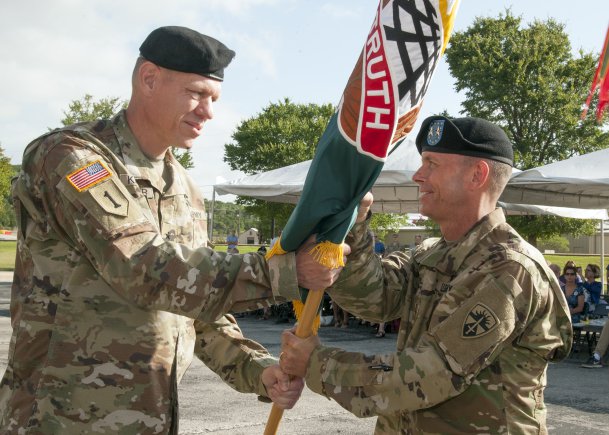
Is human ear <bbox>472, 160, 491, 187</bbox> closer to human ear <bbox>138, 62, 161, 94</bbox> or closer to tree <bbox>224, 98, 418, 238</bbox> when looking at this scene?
human ear <bbox>138, 62, 161, 94</bbox>

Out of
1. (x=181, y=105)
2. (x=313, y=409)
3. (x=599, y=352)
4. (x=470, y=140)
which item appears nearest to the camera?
(x=181, y=105)

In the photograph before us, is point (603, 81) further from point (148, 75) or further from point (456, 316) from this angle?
point (148, 75)

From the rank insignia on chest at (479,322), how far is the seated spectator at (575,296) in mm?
9164

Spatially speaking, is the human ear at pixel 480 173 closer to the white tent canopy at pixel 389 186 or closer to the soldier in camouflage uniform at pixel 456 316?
the soldier in camouflage uniform at pixel 456 316

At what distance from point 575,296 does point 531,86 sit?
81.4 feet

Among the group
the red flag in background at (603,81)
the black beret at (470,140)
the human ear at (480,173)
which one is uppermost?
the red flag in background at (603,81)

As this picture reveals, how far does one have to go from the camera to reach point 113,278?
7.47 ft

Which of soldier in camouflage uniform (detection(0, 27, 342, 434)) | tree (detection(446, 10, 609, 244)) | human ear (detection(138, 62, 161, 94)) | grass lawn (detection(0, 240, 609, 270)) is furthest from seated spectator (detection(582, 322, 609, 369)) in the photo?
tree (detection(446, 10, 609, 244))

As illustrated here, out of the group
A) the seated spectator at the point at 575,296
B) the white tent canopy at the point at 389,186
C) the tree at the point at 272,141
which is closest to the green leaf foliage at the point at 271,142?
the tree at the point at 272,141

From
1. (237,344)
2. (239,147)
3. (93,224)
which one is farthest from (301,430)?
(239,147)

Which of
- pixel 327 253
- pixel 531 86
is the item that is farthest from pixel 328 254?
pixel 531 86

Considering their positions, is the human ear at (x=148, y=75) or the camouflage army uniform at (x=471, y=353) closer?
the camouflage army uniform at (x=471, y=353)

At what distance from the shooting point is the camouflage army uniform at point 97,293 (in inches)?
90.4

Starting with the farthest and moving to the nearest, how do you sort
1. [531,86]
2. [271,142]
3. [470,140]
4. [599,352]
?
[271,142]
[531,86]
[599,352]
[470,140]
